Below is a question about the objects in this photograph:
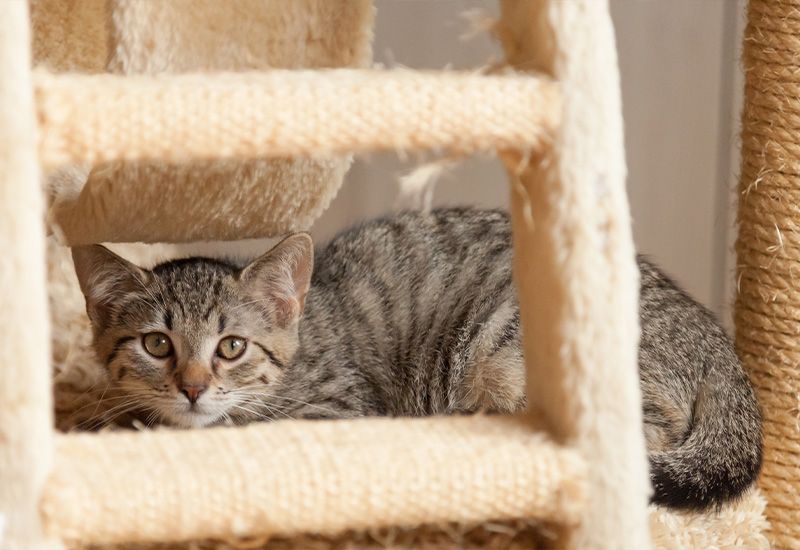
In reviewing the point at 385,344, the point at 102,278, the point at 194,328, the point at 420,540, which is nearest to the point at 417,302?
the point at 385,344

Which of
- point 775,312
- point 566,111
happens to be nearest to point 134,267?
point 566,111

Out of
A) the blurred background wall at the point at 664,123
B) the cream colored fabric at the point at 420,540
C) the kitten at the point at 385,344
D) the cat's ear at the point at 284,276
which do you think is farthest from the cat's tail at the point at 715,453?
the blurred background wall at the point at 664,123

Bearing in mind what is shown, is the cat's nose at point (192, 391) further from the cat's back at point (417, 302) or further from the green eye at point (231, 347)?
the cat's back at point (417, 302)

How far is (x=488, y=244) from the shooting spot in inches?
65.8

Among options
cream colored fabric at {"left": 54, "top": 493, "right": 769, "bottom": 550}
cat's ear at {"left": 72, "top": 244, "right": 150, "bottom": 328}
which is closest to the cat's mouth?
cat's ear at {"left": 72, "top": 244, "right": 150, "bottom": 328}

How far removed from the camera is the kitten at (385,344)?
54.7 inches

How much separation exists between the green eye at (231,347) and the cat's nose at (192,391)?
0.09 meters

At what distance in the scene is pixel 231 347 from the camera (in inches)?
58.7

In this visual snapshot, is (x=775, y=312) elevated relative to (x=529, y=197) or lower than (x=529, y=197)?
lower

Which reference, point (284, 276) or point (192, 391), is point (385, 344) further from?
point (192, 391)

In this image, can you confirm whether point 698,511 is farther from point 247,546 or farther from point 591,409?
point 247,546

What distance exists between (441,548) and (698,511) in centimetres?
58

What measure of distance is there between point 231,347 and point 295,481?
0.78 meters

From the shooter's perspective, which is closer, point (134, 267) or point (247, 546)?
point (247, 546)
